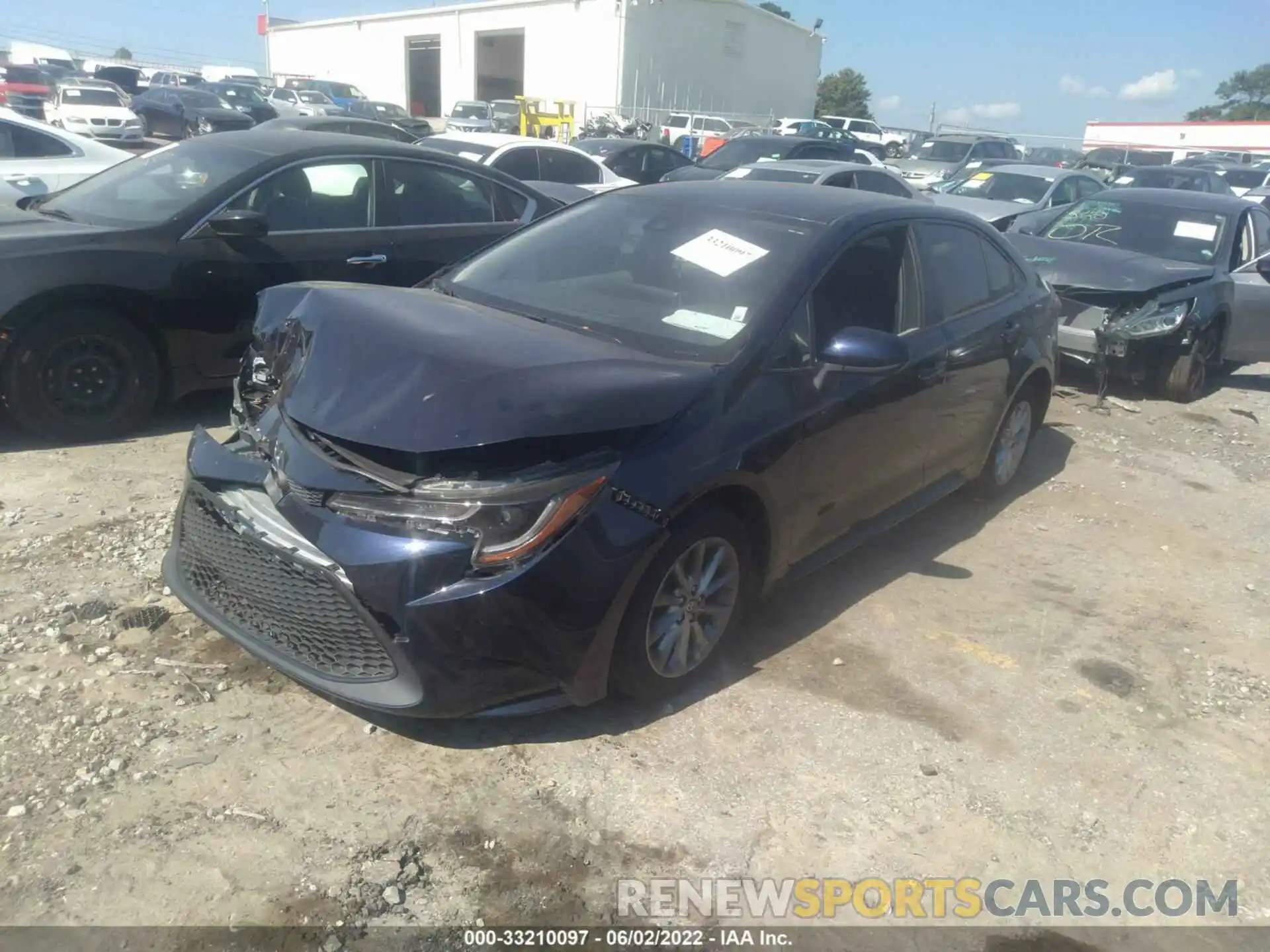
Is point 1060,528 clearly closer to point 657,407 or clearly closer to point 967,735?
point 967,735

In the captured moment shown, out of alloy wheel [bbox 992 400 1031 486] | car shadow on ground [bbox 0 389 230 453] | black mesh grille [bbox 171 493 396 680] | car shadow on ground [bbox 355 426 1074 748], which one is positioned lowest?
car shadow on ground [bbox 355 426 1074 748]

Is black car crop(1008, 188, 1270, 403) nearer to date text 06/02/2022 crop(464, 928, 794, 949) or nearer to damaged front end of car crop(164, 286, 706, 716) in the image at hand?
damaged front end of car crop(164, 286, 706, 716)

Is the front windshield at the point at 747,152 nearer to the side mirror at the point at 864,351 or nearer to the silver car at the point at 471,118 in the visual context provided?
the side mirror at the point at 864,351

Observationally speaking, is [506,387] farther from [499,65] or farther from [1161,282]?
[499,65]

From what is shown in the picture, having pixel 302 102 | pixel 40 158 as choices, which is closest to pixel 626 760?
pixel 40 158

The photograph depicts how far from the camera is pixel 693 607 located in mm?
3389

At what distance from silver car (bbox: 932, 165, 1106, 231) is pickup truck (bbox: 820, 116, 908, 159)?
87.1 ft

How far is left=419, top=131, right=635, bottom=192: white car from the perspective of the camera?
40.7 ft

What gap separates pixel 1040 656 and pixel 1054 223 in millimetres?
6525

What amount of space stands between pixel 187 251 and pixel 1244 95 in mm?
108151

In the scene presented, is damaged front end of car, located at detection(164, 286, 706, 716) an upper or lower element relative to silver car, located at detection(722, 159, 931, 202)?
lower

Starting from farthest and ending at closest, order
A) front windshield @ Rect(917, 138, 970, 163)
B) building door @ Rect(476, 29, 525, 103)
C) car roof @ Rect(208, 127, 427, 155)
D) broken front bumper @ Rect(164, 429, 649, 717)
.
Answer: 1. building door @ Rect(476, 29, 525, 103)
2. front windshield @ Rect(917, 138, 970, 163)
3. car roof @ Rect(208, 127, 427, 155)
4. broken front bumper @ Rect(164, 429, 649, 717)

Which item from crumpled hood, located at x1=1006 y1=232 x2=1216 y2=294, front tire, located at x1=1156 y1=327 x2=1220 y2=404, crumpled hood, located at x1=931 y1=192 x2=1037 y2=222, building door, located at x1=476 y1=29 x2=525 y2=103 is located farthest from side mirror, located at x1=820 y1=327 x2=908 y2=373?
building door, located at x1=476 y1=29 x2=525 y2=103

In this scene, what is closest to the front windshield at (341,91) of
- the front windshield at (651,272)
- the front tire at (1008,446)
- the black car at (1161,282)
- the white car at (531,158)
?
the white car at (531,158)
